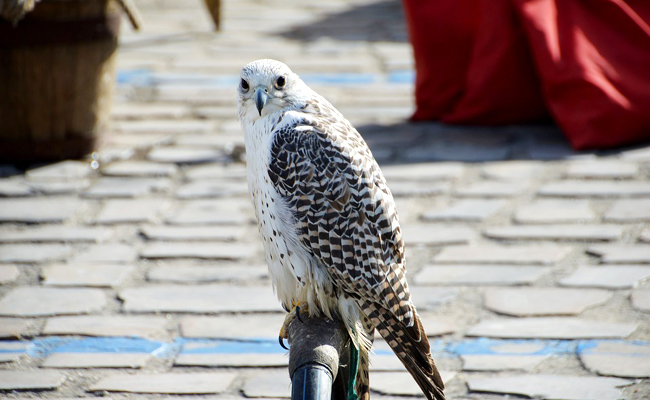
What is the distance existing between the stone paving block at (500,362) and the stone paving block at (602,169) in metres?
2.02

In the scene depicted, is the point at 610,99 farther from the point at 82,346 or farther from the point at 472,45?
the point at 82,346

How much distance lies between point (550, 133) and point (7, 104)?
3.53 metres

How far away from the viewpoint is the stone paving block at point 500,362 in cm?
307

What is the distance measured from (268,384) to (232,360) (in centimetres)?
23

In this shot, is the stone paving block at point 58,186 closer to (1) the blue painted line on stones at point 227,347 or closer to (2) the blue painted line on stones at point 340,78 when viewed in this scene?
(1) the blue painted line on stones at point 227,347

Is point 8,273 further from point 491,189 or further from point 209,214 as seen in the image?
point 491,189

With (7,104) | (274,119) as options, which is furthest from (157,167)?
(274,119)

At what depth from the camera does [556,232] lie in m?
4.17

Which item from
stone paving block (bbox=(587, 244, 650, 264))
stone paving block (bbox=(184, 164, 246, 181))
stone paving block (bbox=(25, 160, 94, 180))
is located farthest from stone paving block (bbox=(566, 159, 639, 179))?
stone paving block (bbox=(25, 160, 94, 180))

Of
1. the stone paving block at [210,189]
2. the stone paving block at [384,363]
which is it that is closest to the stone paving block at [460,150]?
the stone paving block at [210,189]

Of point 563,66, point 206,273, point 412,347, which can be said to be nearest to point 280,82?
point 412,347

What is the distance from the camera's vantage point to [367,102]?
6336 millimetres

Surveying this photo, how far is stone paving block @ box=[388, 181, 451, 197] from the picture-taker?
4688mm

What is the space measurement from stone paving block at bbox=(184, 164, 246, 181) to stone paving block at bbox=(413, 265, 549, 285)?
64.1 inches
